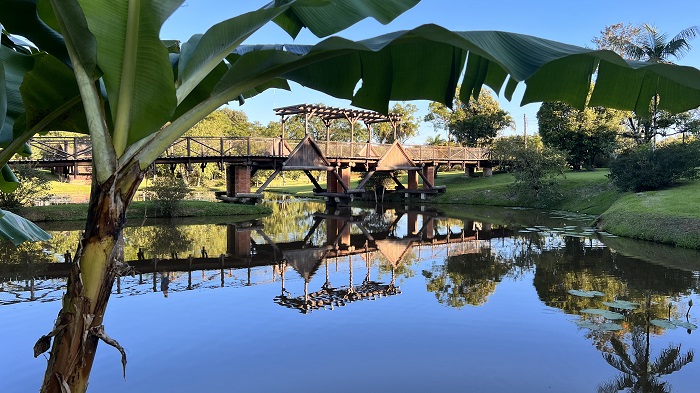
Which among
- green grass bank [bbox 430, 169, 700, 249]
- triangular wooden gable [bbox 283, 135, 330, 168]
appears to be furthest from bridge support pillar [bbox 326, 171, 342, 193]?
green grass bank [bbox 430, 169, 700, 249]

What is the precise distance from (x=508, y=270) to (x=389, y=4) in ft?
33.2

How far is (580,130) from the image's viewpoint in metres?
34.5

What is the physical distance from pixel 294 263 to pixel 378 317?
17.5 feet

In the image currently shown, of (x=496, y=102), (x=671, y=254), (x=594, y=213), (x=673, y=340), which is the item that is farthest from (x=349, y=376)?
(x=496, y=102)

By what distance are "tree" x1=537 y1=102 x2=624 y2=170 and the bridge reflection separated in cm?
1717

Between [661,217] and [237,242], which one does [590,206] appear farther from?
[237,242]

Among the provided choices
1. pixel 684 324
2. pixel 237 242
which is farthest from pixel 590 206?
pixel 684 324

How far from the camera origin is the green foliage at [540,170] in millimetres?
28281

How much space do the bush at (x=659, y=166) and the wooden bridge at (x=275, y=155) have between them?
469 inches

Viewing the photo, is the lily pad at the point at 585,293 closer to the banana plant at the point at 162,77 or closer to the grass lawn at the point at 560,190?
the banana plant at the point at 162,77

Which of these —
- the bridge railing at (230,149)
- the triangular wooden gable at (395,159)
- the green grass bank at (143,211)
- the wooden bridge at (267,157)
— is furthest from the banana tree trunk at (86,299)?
the triangular wooden gable at (395,159)

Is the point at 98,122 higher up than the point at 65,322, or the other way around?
the point at 98,122

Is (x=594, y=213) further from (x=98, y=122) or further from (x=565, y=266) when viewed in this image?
(x=98, y=122)

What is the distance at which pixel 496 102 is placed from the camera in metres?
44.1
